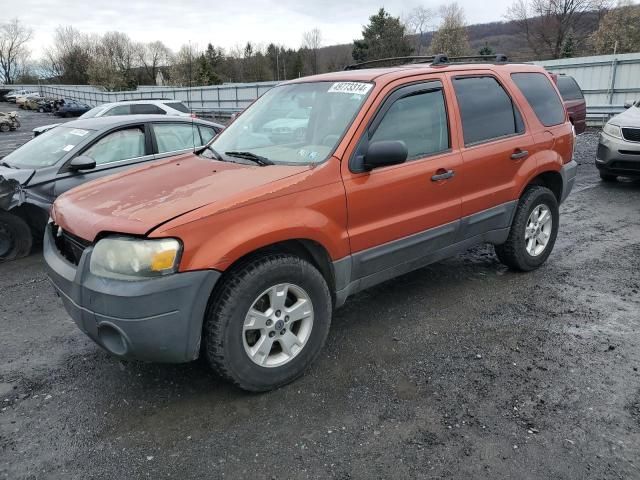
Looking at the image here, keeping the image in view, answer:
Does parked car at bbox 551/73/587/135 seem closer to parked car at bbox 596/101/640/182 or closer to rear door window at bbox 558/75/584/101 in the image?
rear door window at bbox 558/75/584/101

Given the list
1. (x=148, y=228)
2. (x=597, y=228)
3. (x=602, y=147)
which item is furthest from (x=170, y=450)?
(x=602, y=147)

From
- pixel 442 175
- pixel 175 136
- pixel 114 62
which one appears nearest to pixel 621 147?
pixel 442 175

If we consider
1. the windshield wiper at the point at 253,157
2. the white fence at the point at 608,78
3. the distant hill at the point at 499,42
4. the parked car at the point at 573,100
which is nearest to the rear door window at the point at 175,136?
the windshield wiper at the point at 253,157

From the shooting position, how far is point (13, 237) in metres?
5.89

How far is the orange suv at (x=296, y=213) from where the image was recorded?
108 inches

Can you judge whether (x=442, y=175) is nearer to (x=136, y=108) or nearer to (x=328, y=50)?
(x=136, y=108)

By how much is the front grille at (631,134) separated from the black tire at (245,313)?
7491 millimetres

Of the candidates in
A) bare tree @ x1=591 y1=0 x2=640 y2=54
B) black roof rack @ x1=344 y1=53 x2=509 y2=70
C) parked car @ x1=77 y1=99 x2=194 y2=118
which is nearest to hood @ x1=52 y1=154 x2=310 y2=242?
black roof rack @ x1=344 y1=53 x2=509 y2=70

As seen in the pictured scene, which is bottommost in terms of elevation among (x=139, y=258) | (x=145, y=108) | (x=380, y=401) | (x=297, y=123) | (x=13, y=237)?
(x=380, y=401)

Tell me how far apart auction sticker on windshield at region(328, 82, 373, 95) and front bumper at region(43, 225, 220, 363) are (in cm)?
174

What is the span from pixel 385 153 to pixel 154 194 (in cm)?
146

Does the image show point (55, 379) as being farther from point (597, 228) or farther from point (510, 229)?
point (597, 228)

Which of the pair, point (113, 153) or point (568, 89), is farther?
point (568, 89)

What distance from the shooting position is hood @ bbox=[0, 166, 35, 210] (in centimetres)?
548
